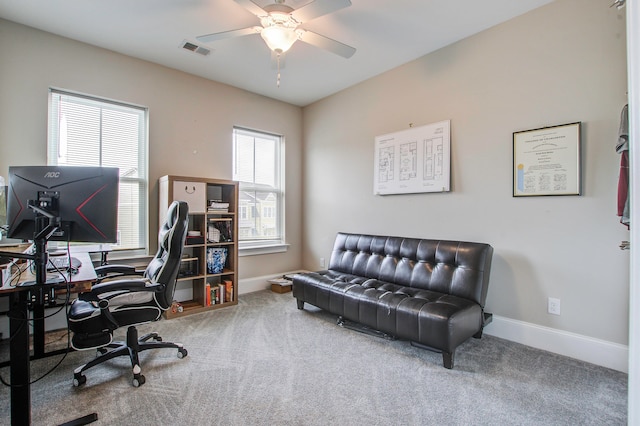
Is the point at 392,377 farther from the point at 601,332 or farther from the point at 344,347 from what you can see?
the point at 601,332

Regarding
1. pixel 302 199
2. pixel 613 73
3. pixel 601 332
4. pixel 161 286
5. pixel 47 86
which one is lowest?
pixel 601 332

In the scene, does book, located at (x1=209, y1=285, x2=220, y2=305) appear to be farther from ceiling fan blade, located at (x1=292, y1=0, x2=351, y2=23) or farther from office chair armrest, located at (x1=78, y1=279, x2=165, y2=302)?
ceiling fan blade, located at (x1=292, y1=0, x2=351, y2=23)

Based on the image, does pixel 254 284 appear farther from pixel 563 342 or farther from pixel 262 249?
pixel 563 342

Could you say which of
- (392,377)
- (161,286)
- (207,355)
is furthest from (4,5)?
(392,377)

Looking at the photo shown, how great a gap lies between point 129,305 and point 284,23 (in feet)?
7.61

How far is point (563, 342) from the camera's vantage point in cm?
246

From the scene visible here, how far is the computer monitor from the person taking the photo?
157cm

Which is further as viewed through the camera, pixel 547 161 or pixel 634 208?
pixel 547 161

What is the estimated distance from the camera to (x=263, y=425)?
166 cm

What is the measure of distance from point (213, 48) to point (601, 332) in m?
4.26

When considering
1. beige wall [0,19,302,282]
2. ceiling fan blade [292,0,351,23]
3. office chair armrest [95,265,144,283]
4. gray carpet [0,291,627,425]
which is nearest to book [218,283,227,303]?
beige wall [0,19,302,282]

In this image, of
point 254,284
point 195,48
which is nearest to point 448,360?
point 254,284

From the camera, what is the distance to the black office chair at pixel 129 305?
76.0 inches

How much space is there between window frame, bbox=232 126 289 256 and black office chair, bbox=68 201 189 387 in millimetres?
1934
